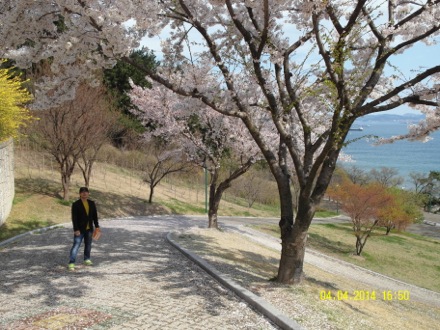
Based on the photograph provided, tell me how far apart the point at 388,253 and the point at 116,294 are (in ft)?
70.0

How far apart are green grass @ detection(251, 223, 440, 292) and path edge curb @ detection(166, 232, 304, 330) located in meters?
13.6

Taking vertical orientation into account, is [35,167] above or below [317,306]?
above

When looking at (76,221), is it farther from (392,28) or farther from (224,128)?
(224,128)

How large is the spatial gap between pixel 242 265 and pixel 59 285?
379 centimetres

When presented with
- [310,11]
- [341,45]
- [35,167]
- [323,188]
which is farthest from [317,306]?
[35,167]

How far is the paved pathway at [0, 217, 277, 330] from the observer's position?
4.95 metres

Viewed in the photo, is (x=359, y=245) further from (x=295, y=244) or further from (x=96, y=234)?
(x=96, y=234)

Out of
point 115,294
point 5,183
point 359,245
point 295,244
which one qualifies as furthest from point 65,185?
point 359,245

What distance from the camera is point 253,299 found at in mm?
5836

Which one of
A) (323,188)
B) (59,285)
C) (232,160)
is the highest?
(232,160)

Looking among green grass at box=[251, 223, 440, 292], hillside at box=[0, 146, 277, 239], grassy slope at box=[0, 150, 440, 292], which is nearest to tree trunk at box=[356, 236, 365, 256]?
green grass at box=[251, 223, 440, 292]

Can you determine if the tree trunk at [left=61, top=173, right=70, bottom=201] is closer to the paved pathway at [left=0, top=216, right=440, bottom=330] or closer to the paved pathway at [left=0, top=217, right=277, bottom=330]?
the paved pathway at [left=0, top=216, right=440, bottom=330]

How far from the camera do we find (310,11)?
6043mm

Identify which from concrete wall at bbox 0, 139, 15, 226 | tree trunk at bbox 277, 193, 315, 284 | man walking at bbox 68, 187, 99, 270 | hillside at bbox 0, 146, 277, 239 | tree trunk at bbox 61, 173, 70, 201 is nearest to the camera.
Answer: tree trunk at bbox 277, 193, 315, 284
